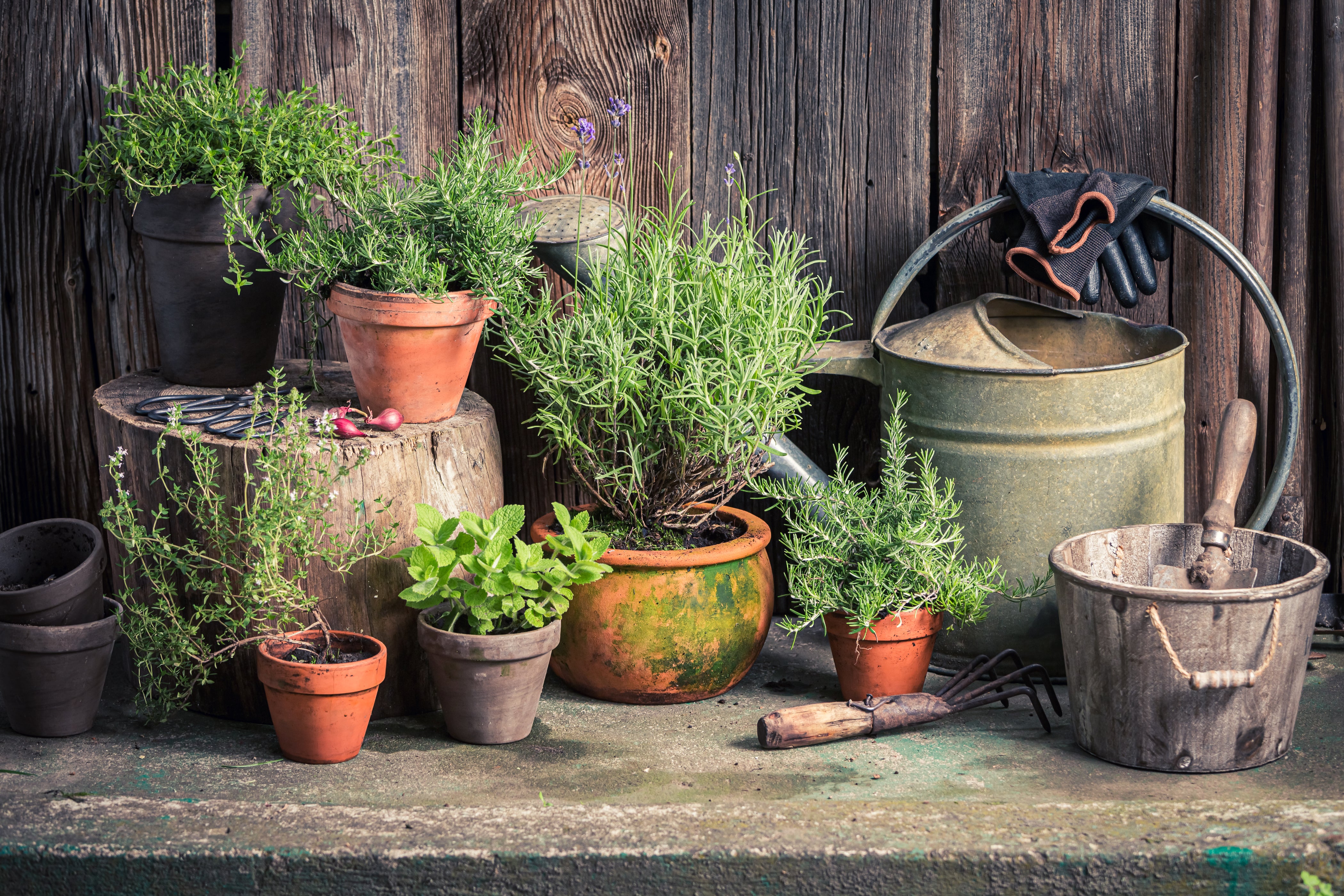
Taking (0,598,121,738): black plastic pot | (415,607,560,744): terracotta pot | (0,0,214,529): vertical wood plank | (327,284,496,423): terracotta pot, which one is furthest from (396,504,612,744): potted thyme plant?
(0,0,214,529): vertical wood plank

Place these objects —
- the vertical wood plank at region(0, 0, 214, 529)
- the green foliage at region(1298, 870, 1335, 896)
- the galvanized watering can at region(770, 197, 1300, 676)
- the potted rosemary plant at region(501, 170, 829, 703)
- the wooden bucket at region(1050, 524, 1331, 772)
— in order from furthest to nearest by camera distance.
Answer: the vertical wood plank at region(0, 0, 214, 529)
the galvanized watering can at region(770, 197, 1300, 676)
the potted rosemary plant at region(501, 170, 829, 703)
the wooden bucket at region(1050, 524, 1331, 772)
the green foliage at region(1298, 870, 1335, 896)

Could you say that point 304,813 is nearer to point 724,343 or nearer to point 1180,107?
point 724,343

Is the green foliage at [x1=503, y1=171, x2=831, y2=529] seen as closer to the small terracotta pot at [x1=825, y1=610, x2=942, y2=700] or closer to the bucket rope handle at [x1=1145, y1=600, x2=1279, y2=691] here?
the small terracotta pot at [x1=825, y1=610, x2=942, y2=700]

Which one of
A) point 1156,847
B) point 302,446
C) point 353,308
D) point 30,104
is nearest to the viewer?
point 1156,847

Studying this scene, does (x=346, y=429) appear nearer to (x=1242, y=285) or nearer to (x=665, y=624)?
(x=665, y=624)

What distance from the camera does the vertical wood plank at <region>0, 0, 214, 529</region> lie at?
9.61ft

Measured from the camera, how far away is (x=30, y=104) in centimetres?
295

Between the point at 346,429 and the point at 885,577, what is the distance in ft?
3.87

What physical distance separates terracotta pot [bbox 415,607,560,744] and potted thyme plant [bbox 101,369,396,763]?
4.9 inches

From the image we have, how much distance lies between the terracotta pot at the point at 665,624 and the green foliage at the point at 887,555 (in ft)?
0.38

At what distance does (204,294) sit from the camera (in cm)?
270

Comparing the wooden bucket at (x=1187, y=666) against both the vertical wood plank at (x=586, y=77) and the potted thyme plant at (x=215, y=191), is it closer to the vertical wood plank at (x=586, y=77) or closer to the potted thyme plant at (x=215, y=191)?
the vertical wood plank at (x=586, y=77)

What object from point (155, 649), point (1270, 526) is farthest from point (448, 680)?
point (1270, 526)

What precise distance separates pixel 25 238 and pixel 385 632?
146 centimetres
